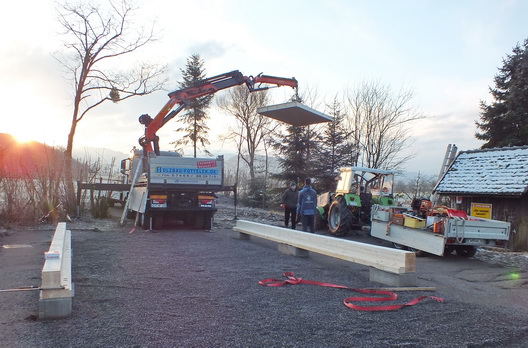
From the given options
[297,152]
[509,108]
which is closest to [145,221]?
[297,152]

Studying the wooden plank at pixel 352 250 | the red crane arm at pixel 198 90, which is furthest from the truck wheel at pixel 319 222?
the wooden plank at pixel 352 250

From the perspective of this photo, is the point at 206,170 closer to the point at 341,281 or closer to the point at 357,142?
the point at 341,281

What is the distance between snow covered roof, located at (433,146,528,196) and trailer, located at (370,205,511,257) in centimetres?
458

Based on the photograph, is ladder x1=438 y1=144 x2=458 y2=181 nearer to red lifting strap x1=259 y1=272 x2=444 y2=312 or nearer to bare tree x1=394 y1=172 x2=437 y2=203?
bare tree x1=394 y1=172 x2=437 y2=203

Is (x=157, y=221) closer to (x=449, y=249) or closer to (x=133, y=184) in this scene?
(x=133, y=184)

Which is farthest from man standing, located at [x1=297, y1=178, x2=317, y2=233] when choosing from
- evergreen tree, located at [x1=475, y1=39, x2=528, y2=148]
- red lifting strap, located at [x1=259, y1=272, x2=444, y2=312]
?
evergreen tree, located at [x1=475, y1=39, x2=528, y2=148]

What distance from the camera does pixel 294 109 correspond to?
11930mm

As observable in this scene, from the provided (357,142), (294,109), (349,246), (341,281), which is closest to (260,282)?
(341,281)

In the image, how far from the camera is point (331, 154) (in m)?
26.9

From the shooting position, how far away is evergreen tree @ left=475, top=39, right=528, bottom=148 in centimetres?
Result: 2614

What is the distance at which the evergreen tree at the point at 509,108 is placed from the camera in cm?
2614

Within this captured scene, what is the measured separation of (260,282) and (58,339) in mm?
2853

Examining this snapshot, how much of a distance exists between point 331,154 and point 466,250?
16170 mm

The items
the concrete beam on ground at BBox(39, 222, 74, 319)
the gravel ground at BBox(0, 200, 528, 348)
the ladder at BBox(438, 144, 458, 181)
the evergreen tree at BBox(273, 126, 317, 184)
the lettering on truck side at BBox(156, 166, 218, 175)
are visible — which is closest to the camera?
the gravel ground at BBox(0, 200, 528, 348)
